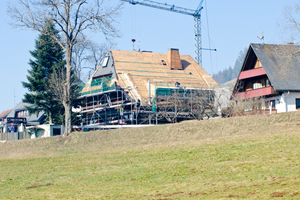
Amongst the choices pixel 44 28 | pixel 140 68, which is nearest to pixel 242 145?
pixel 44 28

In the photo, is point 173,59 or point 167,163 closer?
point 167,163

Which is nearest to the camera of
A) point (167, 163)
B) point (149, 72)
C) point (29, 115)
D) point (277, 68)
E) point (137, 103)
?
point (167, 163)

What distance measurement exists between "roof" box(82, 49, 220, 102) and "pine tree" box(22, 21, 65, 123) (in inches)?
305

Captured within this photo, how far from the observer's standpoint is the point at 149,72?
5178 cm

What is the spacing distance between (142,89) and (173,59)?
1069 cm

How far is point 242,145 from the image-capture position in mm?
19516

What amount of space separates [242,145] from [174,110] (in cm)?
2480

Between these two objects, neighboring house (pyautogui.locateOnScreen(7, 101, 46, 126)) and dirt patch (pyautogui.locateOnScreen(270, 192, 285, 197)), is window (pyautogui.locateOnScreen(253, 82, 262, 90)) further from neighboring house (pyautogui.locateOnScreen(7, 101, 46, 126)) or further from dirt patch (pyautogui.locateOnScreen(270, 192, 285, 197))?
dirt patch (pyautogui.locateOnScreen(270, 192, 285, 197))

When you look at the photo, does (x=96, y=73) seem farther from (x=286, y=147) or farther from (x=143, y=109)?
(x=286, y=147)

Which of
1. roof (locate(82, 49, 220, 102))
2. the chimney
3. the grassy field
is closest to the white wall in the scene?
roof (locate(82, 49, 220, 102))

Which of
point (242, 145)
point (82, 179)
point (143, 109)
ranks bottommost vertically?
point (82, 179)

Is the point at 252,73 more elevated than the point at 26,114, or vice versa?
the point at 252,73

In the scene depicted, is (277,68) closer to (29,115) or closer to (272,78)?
(272,78)

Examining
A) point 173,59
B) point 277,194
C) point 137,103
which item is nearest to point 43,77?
point 137,103
